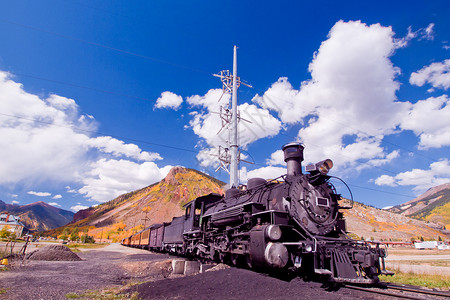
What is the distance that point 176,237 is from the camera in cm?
1781

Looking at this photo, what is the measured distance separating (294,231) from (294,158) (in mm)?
2914

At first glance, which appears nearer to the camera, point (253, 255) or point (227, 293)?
point (227, 293)

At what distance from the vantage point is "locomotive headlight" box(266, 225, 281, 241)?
712 centimetres

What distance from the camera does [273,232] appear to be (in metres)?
7.24

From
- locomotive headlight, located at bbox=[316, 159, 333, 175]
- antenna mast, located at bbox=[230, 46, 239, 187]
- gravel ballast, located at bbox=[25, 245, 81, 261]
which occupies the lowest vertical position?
gravel ballast, located at bbox=[25, 245, 81, 261]

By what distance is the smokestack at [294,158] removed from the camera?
376 inches

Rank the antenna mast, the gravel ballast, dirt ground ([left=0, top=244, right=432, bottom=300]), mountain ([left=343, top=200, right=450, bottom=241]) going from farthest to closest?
mountain ([left=343, top=200, right=450, bottom=241]) → the gravel ballast → the antenna mast → dirt ground ([left=0, top=244, right=432, bottom=300])

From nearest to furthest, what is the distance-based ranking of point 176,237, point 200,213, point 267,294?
point 267,294
point 200,213
point 176,237

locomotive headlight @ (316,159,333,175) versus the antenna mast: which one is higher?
the antenna mast

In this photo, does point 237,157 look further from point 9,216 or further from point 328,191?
point 9,216

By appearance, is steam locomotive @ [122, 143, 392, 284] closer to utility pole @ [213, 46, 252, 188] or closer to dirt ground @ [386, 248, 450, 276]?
utility pole @ [213, 46, 252, 188]

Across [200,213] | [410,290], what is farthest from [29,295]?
[410,290]

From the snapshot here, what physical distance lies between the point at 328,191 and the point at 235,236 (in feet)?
13.0

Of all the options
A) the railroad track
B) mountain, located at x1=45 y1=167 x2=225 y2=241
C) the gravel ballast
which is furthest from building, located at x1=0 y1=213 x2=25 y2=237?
the railroad track
